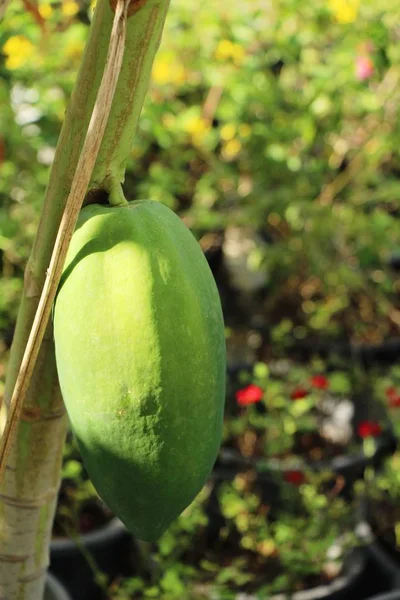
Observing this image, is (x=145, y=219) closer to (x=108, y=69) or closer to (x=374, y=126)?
(x=108, y=69)

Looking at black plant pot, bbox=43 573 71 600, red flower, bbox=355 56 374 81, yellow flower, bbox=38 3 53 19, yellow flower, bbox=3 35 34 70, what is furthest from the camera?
red flower, bbox=355 56 374 81

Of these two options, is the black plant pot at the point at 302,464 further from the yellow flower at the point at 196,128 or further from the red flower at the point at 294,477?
the yellow flower at the point at 196,128

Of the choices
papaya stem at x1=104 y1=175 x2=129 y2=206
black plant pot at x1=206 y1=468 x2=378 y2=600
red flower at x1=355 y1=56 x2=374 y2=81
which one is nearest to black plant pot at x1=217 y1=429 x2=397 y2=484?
black plant pot at x1=206 y1=468 x2=378 y2=600

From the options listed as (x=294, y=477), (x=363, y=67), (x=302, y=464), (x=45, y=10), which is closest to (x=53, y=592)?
(x=294, y=477)

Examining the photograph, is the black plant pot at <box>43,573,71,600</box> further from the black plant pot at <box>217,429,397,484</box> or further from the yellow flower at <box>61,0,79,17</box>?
the yellow flower at <box>61,0,79,17</box>

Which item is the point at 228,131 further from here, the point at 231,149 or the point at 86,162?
the point at 86,162

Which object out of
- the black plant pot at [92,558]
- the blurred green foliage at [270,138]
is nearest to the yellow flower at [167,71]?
the blurred green foliage at [270,138]
